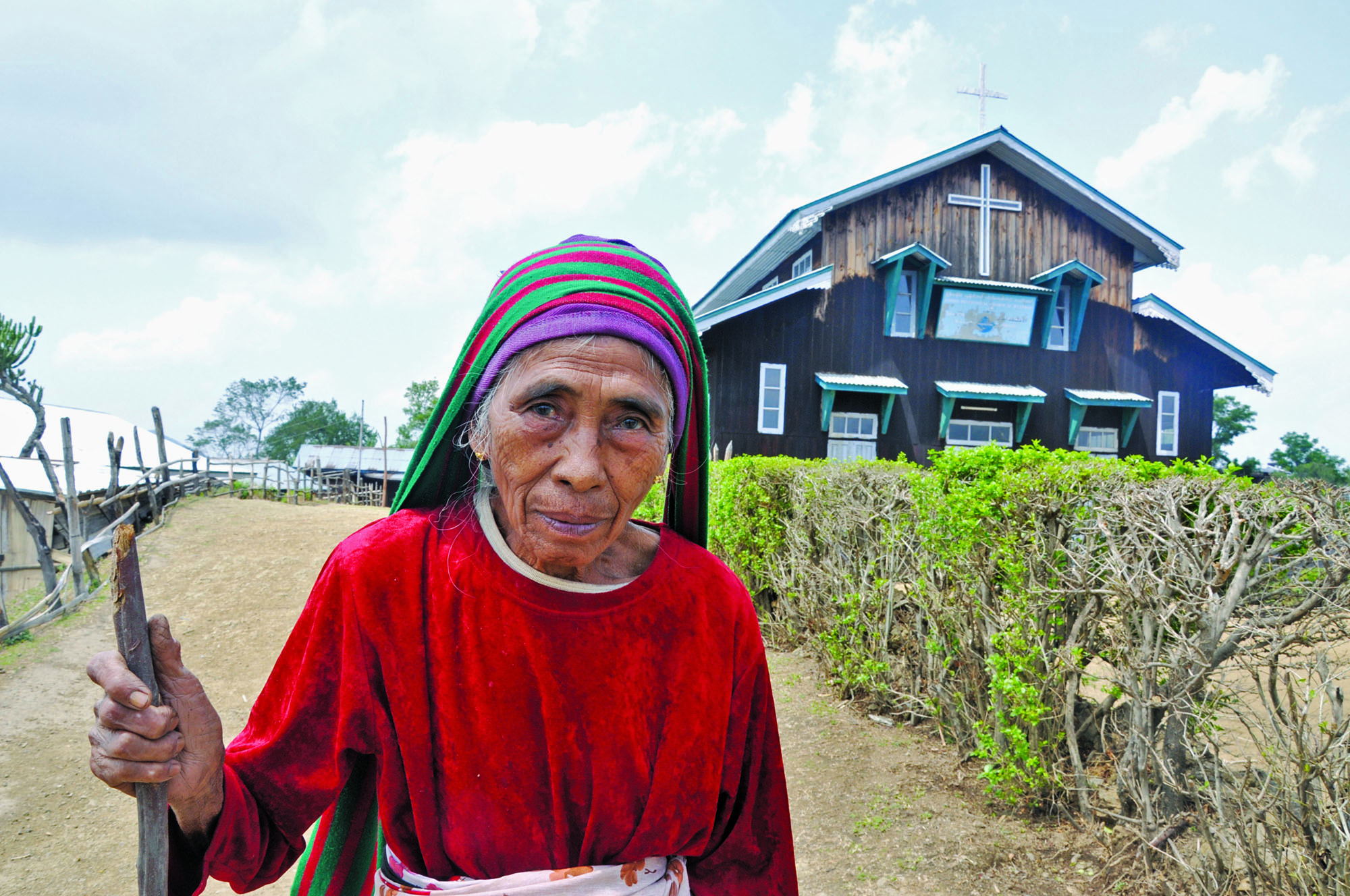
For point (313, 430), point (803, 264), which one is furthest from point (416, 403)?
point (803, 264)

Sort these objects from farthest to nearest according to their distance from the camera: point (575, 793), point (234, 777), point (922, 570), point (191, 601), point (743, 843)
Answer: point (191, 601), point (922, 570), point (743, 843), point (575, 793), point (234, 777)

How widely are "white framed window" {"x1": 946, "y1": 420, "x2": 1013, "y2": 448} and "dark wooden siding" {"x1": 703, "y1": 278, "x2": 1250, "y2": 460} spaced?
0.64 ft

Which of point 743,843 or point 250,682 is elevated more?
point 743,843

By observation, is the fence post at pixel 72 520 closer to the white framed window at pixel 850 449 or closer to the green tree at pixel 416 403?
the white framed window at pixel 850 449

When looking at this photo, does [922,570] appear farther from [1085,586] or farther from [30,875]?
[30,875]

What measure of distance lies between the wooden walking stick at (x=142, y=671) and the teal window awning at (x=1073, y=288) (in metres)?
17.6

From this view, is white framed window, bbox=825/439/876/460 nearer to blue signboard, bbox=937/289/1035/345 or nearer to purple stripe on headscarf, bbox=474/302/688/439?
blue signboard, bbox=937/289/1035/345

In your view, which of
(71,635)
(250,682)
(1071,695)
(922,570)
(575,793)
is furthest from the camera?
(71,635)

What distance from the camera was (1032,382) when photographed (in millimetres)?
16141

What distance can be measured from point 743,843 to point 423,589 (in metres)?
0.83

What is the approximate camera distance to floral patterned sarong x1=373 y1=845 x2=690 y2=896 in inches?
49.3

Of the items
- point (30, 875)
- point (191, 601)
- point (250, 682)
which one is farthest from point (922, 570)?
point (191, 601)

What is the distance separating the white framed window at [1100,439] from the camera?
16469 mm

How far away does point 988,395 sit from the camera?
15.1 m
